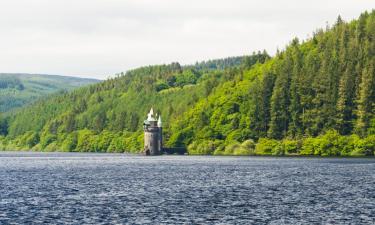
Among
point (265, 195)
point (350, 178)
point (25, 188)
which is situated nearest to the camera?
point (265, 195)

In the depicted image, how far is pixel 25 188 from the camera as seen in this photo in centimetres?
10106

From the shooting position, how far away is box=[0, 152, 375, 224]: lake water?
6656 cm

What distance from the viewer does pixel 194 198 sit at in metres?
84.3

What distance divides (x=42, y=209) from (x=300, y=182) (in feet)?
150

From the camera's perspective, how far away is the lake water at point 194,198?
66562 millimetres

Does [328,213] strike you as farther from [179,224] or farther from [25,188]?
[25,188]

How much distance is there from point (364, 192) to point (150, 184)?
111 feet

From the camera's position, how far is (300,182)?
10588 centimetres

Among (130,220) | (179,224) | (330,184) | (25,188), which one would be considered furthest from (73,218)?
(330,184)

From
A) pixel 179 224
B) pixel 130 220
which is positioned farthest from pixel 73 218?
pixel 179 224

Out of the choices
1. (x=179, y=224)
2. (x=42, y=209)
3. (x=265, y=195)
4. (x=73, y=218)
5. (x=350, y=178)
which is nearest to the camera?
(x=179, y=224)

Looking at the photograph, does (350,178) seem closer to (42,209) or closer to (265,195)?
(265,195)

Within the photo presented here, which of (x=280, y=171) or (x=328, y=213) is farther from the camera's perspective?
(x=280, y=171)

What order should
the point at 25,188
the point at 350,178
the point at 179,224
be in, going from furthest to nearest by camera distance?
1. the point at 350,178
2. the point at 25,188
3. the point at 179,224
